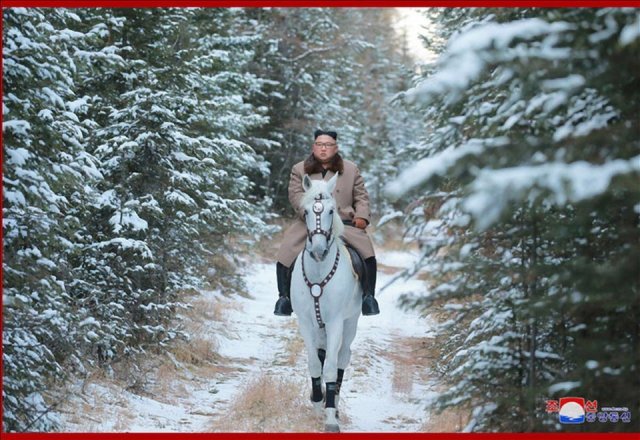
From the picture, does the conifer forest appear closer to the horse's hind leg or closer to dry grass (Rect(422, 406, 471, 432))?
dry grass (Rect(422, 406, 471, 432))

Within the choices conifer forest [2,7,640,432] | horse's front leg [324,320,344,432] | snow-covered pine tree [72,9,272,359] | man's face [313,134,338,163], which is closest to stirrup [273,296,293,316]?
horse's front leg [324,320,344,432]

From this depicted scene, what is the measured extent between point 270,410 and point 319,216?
268 cm

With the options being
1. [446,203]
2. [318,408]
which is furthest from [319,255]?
[446,203]

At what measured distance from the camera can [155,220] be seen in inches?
410

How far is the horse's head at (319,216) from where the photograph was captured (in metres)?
6.76

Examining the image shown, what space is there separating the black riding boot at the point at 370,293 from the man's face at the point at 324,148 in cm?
135

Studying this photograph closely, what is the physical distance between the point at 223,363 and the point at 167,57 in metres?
5.27

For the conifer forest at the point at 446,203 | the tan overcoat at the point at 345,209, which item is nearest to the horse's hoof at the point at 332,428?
the conifer forest at the point at 446,203

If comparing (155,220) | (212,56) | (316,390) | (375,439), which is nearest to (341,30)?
(212,56)

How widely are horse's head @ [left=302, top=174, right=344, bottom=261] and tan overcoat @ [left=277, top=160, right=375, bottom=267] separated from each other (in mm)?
1114

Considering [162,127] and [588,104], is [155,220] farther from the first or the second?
[588,104]

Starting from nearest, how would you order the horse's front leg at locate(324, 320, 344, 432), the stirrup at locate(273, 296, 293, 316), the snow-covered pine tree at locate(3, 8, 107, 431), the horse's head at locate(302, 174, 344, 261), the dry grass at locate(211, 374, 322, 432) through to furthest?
the snow-covered pine tree at locate(3, 8, 107, 431) < the horse's head at locate(302, 174, 344, 261) < the horse's front leg at locate(324, 320, 344, 432) < the dry grass at locate(211, 374, 322, 432) < the stirrup at locate(273, 296, 293, 316)

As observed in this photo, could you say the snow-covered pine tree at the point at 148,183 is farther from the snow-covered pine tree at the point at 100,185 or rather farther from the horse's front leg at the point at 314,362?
the horse's front leg at the point at 314,362

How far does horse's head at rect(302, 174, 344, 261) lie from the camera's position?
6762 mm
